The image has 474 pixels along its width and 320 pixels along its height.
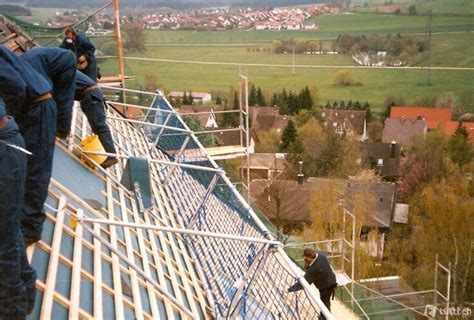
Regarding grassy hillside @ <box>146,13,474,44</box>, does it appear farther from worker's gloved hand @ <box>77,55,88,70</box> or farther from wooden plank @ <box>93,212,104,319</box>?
wooden plank @ <box>93,212,104,319</box>

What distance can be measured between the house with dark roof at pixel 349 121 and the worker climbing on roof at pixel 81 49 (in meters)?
45.0

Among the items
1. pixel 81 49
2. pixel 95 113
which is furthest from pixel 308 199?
pixel 95 113

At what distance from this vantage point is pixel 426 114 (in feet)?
178

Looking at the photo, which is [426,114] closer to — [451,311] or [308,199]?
[308,199]

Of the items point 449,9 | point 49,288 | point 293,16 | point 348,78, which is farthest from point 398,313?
point 293,16

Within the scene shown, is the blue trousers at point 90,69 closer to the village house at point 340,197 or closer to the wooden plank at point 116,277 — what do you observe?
the wooden plank at point 116,277

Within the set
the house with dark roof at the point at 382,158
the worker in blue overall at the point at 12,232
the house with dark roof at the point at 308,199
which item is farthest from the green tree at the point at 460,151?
the worker in blue overall at the point at 12,232

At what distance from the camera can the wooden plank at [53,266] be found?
9.82 feet

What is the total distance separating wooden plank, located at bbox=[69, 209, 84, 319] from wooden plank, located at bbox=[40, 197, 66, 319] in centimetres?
13

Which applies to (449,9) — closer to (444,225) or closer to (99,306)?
(444,225)

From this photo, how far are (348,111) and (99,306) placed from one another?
53591 millimetres

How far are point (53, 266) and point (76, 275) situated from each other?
17 cm

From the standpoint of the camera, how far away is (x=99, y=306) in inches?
A: 132

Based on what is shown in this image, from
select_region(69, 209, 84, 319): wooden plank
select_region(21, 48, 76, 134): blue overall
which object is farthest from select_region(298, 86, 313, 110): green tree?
select_region(69, 209, 84, 319): wooden plank
